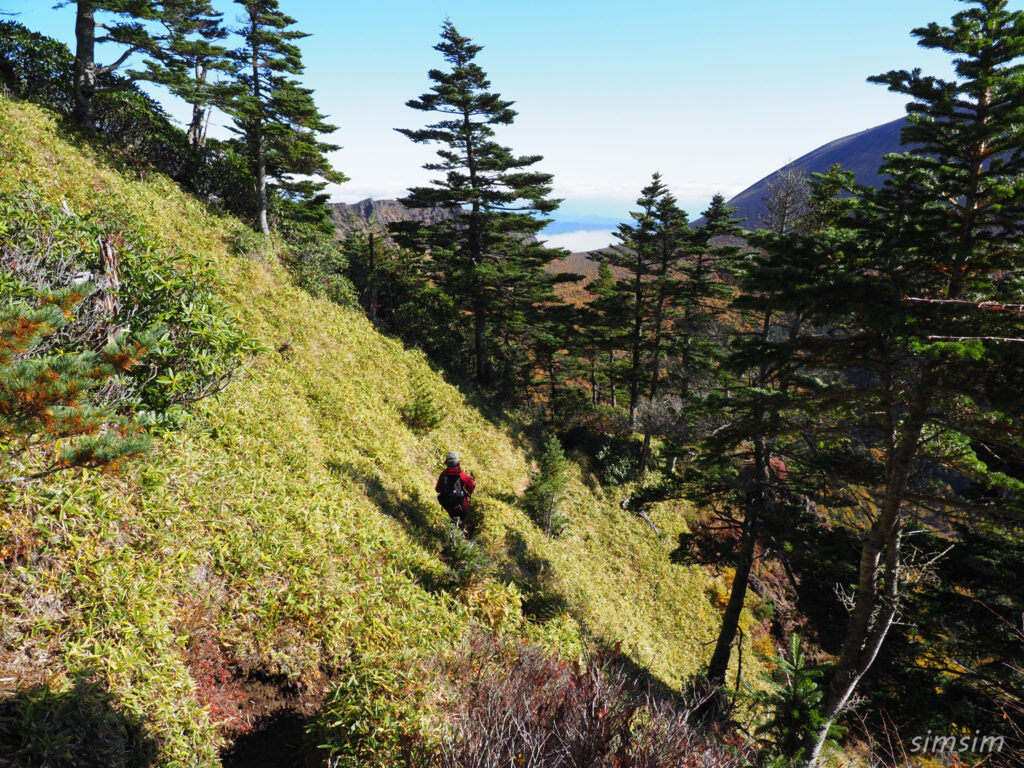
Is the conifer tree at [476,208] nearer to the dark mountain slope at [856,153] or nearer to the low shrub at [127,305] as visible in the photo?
the low shrub at [127,305]

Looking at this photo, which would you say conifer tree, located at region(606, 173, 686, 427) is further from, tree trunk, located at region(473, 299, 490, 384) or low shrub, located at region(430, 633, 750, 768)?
low shrub, located at region(430, 633, 750, 768)

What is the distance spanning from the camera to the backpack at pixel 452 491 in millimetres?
9188

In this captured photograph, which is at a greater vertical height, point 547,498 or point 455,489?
point 455,489

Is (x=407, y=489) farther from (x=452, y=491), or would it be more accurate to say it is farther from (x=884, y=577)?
(x=884, y=577)

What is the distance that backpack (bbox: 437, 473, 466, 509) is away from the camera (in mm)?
9188

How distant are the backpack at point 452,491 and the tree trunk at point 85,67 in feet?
53.2

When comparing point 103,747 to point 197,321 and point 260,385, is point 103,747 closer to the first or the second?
point 197,321

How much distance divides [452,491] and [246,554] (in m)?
4.07

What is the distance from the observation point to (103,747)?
3.53 m

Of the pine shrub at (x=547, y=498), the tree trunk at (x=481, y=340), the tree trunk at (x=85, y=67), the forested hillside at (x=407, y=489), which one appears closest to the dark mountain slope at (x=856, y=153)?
the tree trunk at (x=481, y=340)

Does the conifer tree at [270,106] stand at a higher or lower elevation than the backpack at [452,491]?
higher

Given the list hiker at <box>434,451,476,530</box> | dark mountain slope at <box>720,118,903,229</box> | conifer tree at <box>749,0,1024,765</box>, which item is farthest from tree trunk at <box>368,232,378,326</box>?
dark mountain slope at <box>720,118,903,229</box>

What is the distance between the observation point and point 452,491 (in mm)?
9211

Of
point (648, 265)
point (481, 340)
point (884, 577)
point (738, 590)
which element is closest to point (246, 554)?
point (884, 577)
